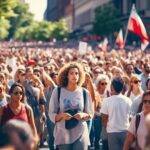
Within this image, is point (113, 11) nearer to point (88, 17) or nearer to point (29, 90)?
point (88, 17)

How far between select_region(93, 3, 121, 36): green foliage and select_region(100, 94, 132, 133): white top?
265 ft

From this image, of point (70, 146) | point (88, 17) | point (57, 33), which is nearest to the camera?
point (70, 146)

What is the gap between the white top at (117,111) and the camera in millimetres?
9188

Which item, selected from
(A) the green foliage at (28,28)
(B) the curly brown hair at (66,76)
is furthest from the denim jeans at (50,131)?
(A) the green foliage at (28,28)

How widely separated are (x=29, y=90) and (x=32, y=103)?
211mm

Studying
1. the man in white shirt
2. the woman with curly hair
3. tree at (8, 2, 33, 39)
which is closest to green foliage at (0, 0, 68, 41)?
tree at (8, 2, 33, 39)

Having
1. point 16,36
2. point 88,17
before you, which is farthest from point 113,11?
point 16,36

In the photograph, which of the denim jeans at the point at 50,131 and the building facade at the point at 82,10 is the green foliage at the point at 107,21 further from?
the denim jeans at the point at 50,131

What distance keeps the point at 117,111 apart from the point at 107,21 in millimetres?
81236

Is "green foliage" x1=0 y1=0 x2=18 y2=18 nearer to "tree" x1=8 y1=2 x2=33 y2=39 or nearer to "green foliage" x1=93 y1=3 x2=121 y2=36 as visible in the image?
"green foliage" x1=93 y1=3 x2=121 y2=36

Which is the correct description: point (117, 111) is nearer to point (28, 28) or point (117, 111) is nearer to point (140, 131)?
point (140, 131)

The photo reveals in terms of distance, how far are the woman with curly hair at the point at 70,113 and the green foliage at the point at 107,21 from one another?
81.6 meters

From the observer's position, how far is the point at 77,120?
8422 mm

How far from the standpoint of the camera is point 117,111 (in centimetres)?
920
